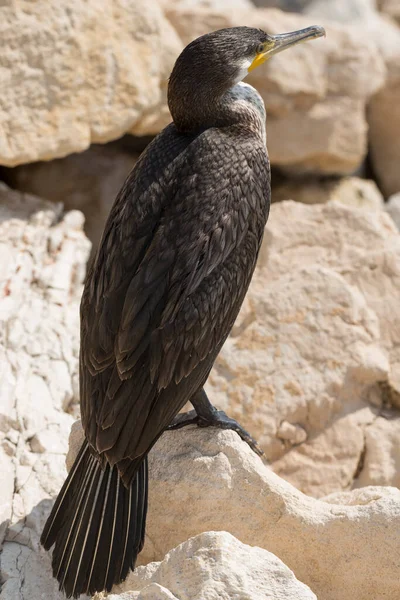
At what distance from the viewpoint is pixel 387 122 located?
8.42m

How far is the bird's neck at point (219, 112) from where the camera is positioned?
4.28 meters

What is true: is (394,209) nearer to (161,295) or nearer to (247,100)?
(247,100)

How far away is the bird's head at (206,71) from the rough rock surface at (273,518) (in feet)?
4.66

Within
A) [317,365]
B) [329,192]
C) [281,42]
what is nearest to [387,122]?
[329,192]

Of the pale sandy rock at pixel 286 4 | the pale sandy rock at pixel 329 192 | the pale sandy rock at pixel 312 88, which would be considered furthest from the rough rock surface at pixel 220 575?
the pale sandy rock at pixel 286 4

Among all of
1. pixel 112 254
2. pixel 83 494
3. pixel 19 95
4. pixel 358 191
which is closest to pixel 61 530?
pixel 83 494

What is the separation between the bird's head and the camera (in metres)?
4.24

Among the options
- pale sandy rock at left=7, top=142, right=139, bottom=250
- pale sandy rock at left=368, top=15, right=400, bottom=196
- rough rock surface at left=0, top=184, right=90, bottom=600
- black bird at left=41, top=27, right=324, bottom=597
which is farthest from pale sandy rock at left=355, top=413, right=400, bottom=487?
pale sandy rock at left=368, top=15, right=400, bottom=196

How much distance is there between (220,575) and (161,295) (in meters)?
1.25

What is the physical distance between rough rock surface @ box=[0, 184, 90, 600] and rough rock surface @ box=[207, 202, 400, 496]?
2.84ft

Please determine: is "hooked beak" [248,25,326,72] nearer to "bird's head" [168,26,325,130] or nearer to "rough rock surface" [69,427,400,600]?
"bird's head" [168,26,325,130]

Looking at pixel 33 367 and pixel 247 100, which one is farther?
pixel 33 367

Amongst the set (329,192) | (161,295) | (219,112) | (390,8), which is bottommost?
(329,192)

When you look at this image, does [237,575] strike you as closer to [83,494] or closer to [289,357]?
[83,494]
